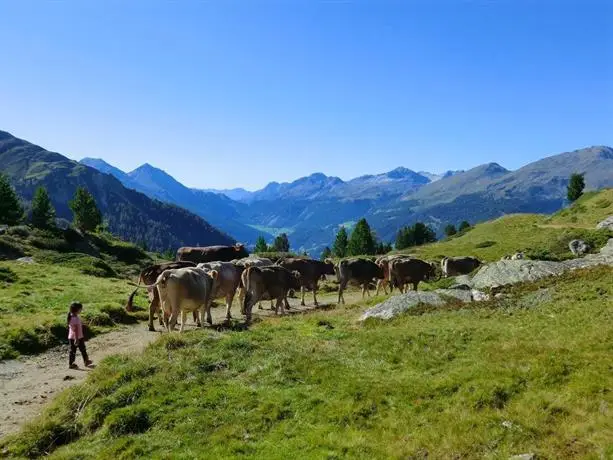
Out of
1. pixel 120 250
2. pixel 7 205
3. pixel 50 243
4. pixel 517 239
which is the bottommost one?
pixel 517 239

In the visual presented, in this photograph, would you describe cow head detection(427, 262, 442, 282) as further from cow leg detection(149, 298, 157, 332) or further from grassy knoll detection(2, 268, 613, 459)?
cow leg detection(149, 298, 157, 332)

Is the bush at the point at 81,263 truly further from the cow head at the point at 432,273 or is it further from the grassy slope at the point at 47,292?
the cow head at the point at 432,273

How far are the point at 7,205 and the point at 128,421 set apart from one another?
100595mm

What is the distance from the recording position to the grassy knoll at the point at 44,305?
2291 centimetres

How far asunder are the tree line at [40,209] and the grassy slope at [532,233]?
72084 millimetres

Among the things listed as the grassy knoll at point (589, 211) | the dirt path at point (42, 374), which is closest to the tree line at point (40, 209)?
the dirt path at point (42, 374)

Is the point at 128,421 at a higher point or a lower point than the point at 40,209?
lower

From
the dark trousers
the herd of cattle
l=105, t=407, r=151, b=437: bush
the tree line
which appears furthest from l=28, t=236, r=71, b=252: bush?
l=105, t=407, r=151, b=437: bush

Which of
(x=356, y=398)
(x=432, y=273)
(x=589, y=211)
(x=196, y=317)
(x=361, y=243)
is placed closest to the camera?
(x=356, y=398)

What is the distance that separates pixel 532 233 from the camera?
94750 millimetres

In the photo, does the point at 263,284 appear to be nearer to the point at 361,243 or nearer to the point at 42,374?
the point at 42,374

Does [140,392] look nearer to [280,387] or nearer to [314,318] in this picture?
[280,387]

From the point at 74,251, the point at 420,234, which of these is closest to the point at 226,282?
the point at 74,251

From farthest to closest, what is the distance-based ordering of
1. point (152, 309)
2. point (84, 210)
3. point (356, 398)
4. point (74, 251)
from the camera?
point (84, 210) → point (74, 251) → point (152, 309) → point (356, 398)
